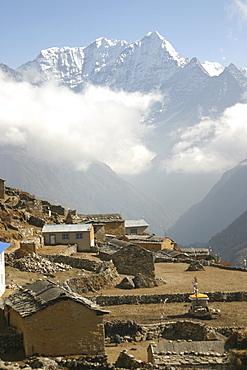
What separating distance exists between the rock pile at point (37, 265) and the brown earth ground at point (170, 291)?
0.66 meters

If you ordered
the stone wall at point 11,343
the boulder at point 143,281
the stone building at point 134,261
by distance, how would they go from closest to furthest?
the stone wall at point 11,343 → the boulder at point 143,281 → the stone building at point 134,261

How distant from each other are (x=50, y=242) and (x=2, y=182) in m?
26.2

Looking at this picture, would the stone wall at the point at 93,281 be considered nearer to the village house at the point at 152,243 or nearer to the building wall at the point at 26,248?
the building wall at the point at 26,248

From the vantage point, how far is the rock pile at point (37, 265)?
36.3 metres

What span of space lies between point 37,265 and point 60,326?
62.1 feet

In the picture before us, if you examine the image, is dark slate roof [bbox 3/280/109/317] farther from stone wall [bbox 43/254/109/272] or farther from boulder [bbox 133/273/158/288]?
stone wall [bbox 43/254/109/272]

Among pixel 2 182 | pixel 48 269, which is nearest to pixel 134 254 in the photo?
pixel 48 269

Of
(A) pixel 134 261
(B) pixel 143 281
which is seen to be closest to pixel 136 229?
(A) pixel 134 261

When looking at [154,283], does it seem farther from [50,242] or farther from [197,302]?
[50,242]

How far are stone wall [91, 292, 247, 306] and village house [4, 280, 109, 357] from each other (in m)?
11.9

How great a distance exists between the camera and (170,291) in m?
35.5

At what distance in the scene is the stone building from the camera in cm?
4050

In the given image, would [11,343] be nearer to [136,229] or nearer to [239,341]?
[239,341]

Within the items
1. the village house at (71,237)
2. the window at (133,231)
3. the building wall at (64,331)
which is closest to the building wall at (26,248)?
the village house at (71,237)
